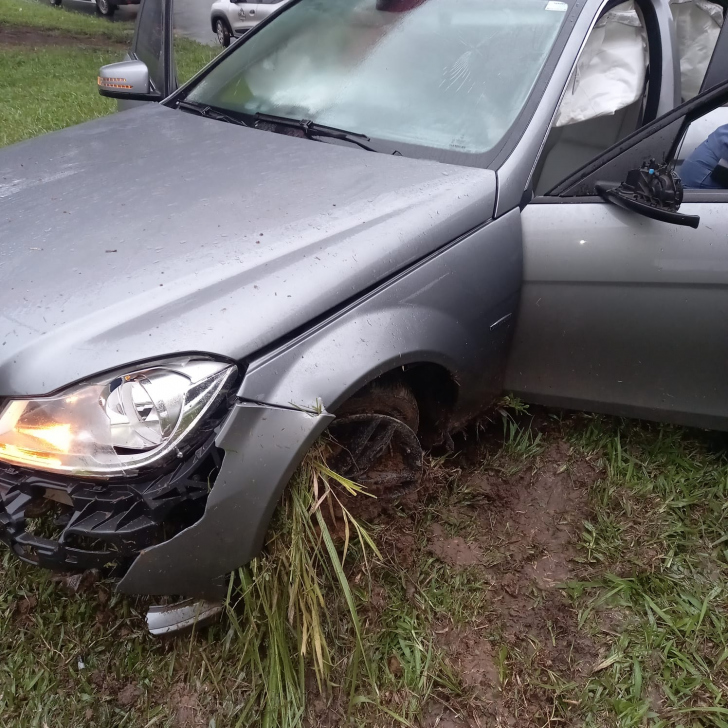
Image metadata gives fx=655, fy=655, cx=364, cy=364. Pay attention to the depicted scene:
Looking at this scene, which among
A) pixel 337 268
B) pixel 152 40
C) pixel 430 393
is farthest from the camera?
pixel 152 40

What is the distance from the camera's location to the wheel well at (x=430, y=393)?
1875mm

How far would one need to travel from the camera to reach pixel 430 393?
204cm

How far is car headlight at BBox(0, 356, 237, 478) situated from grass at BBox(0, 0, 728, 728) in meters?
0.33

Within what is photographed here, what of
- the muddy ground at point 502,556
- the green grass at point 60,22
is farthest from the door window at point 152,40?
the green grass at point 60,22

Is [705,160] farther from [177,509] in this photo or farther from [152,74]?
[152,74]

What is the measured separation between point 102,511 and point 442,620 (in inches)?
39.5

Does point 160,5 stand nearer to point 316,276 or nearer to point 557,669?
point 316,276

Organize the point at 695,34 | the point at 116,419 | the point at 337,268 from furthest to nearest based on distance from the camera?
the point at 695,34 → the point at 337,268 → the point at 116,419

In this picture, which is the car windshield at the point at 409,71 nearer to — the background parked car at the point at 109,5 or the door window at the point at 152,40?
the door window at the point at 152,40

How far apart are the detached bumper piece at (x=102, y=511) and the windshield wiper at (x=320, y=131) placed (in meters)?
1.14

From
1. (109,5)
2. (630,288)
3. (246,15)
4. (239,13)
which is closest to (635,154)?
(630,288)

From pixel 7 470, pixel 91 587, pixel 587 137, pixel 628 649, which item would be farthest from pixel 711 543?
pixel 7 470

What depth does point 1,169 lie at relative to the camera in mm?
2074

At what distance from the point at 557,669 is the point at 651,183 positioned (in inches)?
52.7
